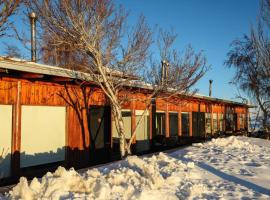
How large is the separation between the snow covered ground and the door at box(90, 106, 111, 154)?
4.46 metres

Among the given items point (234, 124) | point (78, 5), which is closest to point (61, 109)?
point (78, 5)

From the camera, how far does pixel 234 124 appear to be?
110ft

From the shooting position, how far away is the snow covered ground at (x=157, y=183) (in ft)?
18.5

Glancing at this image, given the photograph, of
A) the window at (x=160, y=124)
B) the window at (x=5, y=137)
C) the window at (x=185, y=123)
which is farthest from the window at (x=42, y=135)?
the window at (x=185, y=123)

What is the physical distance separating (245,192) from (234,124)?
2795cm

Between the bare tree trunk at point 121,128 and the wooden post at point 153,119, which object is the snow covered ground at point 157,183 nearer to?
the bare tree trunk at point 121,128

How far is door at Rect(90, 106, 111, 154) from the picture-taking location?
13.0 meters

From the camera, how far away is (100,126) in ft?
44.3

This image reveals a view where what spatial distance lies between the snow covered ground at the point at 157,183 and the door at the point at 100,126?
4.46 metres

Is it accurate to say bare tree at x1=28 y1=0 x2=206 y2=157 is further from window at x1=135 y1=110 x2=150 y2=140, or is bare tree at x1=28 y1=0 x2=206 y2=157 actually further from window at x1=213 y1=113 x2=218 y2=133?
window at x1=213 y1=113 x2=218 y2=133

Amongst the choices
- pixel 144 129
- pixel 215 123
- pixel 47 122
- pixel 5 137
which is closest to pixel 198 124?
pixel 215 123

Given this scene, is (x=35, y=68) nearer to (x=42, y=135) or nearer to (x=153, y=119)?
(x=42, y=135)

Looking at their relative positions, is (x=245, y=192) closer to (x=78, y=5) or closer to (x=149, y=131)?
(x=78, y=5)

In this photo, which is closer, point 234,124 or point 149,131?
point 149,131
